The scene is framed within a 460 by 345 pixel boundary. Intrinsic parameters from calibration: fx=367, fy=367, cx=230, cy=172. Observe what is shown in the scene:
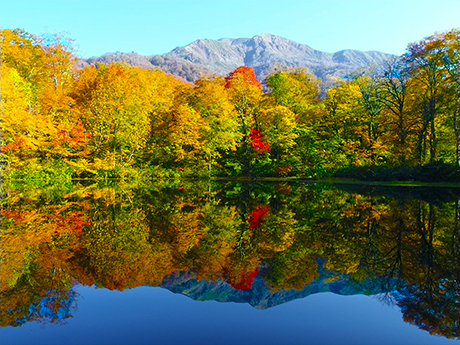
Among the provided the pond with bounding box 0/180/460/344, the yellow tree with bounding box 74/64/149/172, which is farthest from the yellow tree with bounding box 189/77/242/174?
the pond with bounding box 0/180/460/344

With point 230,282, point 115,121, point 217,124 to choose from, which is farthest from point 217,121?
point 230,282

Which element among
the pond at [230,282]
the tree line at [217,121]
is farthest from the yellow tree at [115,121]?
the pond at [230,282]

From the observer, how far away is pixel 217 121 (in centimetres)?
3006

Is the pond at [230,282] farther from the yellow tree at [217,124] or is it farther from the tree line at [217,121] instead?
the yellow tree at [217,124]

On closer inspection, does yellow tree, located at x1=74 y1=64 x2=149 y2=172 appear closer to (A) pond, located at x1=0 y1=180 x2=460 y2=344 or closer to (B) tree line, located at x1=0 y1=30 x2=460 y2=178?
(B) tree line, located at x1=0 y1=30 x2=460 y2=178

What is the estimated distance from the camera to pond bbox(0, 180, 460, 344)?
343cm

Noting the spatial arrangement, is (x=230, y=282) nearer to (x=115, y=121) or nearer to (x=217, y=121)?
(x=217, y=121)

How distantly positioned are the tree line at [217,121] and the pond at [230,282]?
17.8m

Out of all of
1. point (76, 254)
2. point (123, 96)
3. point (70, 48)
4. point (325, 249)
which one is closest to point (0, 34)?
point (70, 48)

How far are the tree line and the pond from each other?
17.8m

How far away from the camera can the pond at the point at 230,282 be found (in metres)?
3.43

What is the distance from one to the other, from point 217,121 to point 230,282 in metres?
25.9

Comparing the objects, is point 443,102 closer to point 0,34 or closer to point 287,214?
point 287,214

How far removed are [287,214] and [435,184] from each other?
1440 cm
